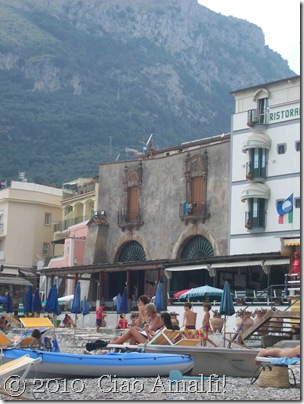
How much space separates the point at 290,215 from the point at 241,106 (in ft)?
23.8

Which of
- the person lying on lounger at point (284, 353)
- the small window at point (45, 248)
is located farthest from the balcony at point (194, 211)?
the person lying on lounger at point (284, 353)

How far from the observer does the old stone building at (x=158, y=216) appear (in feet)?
161

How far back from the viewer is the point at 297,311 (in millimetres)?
25078

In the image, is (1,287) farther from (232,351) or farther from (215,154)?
(232,351)

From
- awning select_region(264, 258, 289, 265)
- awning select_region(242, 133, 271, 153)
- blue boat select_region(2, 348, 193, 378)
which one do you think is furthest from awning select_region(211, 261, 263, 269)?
blue boat select_region(2, 348, 193, 378)

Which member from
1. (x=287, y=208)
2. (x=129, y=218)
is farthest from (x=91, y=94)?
(x=287, y=208)

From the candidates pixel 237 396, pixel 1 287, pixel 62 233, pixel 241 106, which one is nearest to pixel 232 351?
pixel 237 396

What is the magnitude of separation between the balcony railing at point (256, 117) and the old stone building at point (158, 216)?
238 centimetres

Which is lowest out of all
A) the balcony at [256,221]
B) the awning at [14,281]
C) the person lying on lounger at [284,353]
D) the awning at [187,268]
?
the person lying on lounger at [284,353]

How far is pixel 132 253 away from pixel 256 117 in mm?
12054

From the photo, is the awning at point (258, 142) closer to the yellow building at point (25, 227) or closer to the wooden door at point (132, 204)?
the wooden door at point (132, 204)

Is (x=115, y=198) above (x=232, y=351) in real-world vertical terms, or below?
above

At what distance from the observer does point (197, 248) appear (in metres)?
50.1

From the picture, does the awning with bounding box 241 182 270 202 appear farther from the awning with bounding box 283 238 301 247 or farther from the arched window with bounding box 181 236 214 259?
the awning with bounding box 283 238 301 247
